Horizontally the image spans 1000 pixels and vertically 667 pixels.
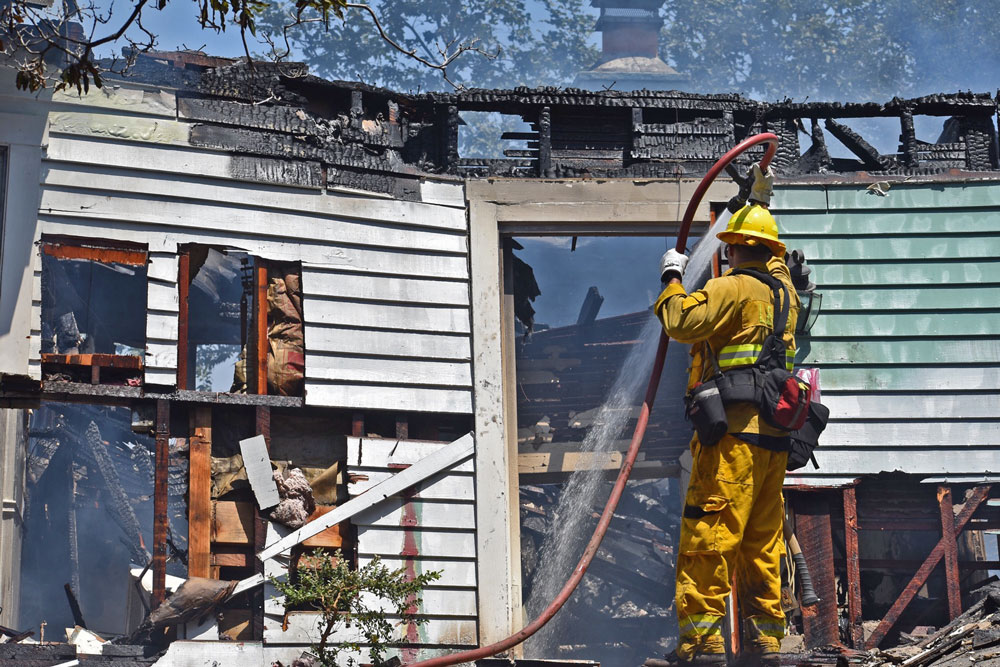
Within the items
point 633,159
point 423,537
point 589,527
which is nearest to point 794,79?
point 589,527

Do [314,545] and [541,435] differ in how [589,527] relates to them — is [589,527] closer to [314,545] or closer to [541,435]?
[541,435]

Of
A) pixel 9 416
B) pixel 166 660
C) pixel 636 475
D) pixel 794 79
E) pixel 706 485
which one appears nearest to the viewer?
pixel 706 485

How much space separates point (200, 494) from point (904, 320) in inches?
237

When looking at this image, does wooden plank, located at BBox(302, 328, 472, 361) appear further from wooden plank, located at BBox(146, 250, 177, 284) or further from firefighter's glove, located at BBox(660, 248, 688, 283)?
firefighter's glove, located at BBox(660, 248, 688, 283)

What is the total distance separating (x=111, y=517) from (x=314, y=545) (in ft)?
26.9

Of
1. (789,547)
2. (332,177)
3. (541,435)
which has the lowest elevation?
(789,547)

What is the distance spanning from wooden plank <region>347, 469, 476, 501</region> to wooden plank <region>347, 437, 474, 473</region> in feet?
0.17

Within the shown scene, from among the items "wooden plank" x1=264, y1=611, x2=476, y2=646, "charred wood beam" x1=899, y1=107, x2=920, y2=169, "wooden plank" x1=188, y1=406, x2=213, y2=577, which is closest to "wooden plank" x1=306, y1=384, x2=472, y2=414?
"wooden plank" x1=188, y1=406, x2=213, y2=577

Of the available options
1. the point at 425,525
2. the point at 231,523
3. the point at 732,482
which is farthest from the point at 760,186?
the point at 231,523

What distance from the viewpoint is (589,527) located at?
16141 mm

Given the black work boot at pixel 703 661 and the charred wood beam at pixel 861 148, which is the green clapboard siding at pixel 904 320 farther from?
the black work boot at pixel 703 661

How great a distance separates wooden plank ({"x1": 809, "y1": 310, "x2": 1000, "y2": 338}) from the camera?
1071 cm

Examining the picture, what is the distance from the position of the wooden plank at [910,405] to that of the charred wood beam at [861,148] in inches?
82.5

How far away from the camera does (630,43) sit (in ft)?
125
